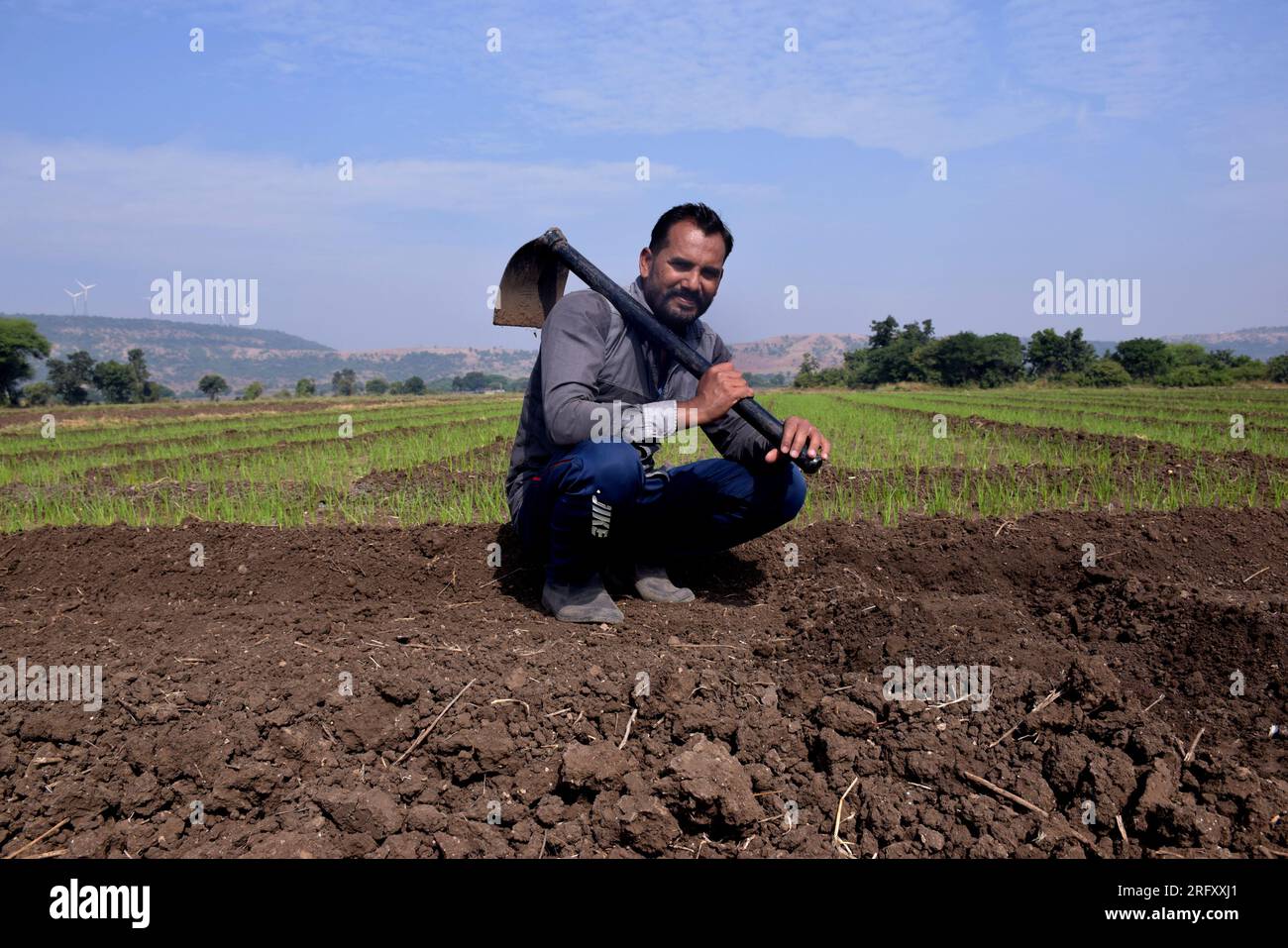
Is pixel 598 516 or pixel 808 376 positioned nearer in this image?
pixel 598 516

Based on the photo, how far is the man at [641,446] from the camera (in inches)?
105

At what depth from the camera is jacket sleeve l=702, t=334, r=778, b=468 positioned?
9.82 ft

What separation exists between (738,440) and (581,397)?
662mm

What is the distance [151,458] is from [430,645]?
8.28 m

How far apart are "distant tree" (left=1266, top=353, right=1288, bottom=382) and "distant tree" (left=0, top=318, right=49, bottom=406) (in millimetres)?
53554

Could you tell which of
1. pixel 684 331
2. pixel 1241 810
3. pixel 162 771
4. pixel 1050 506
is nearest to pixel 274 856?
pixel 162 771

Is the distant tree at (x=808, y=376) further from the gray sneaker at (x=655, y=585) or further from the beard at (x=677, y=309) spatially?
the beard at (x=677, y=309)

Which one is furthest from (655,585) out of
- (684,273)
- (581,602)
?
(684,273)

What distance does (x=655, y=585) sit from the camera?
3201 mm

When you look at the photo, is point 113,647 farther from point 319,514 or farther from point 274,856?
point 319,514

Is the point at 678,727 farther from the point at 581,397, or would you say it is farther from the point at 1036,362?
the point at 1036,362
